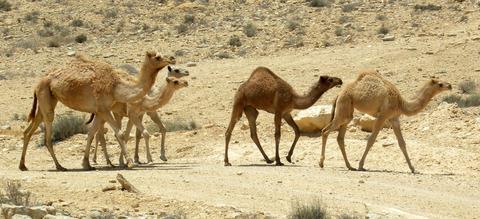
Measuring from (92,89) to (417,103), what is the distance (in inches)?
239

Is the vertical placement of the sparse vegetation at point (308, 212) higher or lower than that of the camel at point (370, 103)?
lower

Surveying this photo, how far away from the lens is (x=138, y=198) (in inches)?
625

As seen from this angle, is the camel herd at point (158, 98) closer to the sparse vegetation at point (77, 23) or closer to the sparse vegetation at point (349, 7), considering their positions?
the sparse vegetation at point (349, 7)

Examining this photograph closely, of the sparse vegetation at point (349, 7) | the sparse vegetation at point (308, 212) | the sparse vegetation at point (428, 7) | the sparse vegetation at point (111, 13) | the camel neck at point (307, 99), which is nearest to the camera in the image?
the sparse vegetation at point (308, 212)

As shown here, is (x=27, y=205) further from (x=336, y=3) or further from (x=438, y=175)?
(x=336, y=3)

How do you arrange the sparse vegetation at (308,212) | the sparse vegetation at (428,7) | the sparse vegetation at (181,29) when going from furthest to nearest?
the sparse vegetation at (181,29)
the sparse vegetation at (428,7)
the sparse vegetation at (308,212)

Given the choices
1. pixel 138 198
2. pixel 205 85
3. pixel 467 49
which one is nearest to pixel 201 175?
pixel 138 198

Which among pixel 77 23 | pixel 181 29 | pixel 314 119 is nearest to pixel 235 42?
pixel 181 29

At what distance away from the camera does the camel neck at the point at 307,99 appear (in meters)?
21.2

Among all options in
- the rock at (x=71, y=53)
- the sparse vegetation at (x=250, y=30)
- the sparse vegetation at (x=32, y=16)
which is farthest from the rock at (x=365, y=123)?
the sparse vegetation at (x=32, y=16)

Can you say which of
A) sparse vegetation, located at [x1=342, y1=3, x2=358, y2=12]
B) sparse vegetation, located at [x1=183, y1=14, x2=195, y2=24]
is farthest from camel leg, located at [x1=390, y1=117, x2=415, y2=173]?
sparse vegetation, located at [x1=183, y1=14, x2=195, y2=24]

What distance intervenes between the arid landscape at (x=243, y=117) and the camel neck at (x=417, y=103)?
1.17 metres

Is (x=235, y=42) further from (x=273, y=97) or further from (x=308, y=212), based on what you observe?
(x=308, y=212)

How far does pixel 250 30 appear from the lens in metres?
40.2
